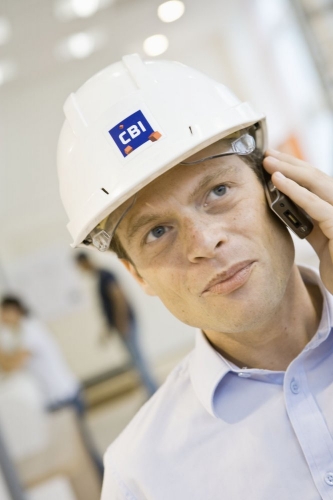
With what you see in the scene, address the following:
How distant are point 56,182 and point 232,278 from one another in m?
1.66

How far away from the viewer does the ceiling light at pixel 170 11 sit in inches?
109

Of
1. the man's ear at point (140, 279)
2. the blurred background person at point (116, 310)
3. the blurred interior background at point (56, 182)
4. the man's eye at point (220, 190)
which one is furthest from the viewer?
the blurred background person at point (116, 310)

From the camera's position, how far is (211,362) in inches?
50.1

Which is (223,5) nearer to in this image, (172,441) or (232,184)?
(232,184)

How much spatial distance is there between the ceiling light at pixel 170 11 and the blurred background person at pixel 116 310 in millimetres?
1258

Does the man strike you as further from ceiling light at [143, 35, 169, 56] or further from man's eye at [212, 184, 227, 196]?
ceiling light at [143, 35, 169, 56]

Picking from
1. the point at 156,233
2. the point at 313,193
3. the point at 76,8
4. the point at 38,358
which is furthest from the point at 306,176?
the point at 76,8

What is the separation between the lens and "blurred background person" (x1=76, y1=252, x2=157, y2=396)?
267 centimetres

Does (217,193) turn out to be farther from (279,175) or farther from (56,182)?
(56,182)

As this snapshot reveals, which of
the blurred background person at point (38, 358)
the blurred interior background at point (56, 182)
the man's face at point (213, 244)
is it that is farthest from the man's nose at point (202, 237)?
the blurred background person at point (38, 358)

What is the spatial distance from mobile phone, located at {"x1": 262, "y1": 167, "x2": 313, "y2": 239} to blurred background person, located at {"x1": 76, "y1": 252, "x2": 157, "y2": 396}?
5.22 feet

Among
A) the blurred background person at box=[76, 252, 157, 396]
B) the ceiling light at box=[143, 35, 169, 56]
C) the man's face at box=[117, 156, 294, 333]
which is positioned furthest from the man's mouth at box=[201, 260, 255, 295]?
the ceiling light at box=[143, 35, 169, 56]

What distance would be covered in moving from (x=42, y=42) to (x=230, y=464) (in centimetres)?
224

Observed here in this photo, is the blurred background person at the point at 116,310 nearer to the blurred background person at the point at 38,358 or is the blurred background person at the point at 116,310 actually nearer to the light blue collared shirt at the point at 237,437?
the blurred background person at the point at 38,358
